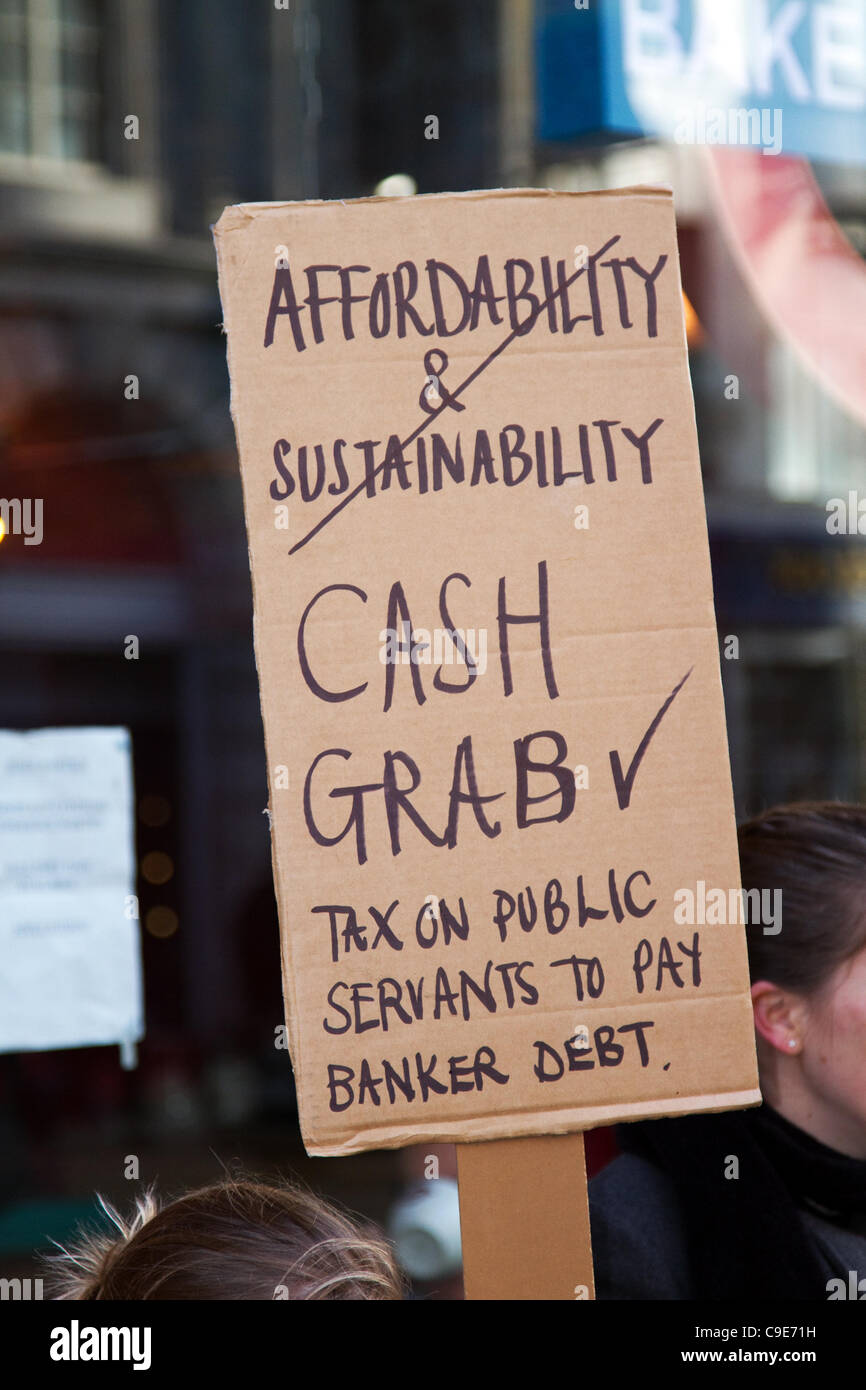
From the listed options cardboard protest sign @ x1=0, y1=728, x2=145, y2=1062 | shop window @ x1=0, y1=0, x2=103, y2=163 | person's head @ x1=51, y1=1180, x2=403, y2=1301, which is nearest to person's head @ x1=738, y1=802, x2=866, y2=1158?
person's head @ x1=51, y1=1180, x2=403, y2=1301

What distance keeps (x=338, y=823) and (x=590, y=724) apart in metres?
0.25

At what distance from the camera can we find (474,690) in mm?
1493

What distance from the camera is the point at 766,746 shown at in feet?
27.7

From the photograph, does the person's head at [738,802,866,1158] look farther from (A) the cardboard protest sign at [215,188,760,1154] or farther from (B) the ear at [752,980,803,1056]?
(A) the cardboard protest sign at [215,188,760,1154]

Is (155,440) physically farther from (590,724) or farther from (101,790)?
(590,724)

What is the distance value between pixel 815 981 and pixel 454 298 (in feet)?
2.98

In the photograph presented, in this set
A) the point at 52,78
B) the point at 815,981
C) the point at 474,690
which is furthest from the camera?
the point at 52,78

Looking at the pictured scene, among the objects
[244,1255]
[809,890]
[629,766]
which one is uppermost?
[629,766]

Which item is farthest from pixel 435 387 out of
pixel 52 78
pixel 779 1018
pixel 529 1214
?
pixel 52 78

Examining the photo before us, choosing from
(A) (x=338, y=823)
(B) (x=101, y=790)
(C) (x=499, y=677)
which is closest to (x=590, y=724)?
(C) (x=499, y=677)

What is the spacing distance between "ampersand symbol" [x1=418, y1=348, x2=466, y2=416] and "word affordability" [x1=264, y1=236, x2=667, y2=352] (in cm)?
2

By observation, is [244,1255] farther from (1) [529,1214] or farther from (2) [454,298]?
(2) [454,298]

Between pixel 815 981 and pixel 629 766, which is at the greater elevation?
pixel 629 766

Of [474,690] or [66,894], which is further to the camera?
[66,894]
